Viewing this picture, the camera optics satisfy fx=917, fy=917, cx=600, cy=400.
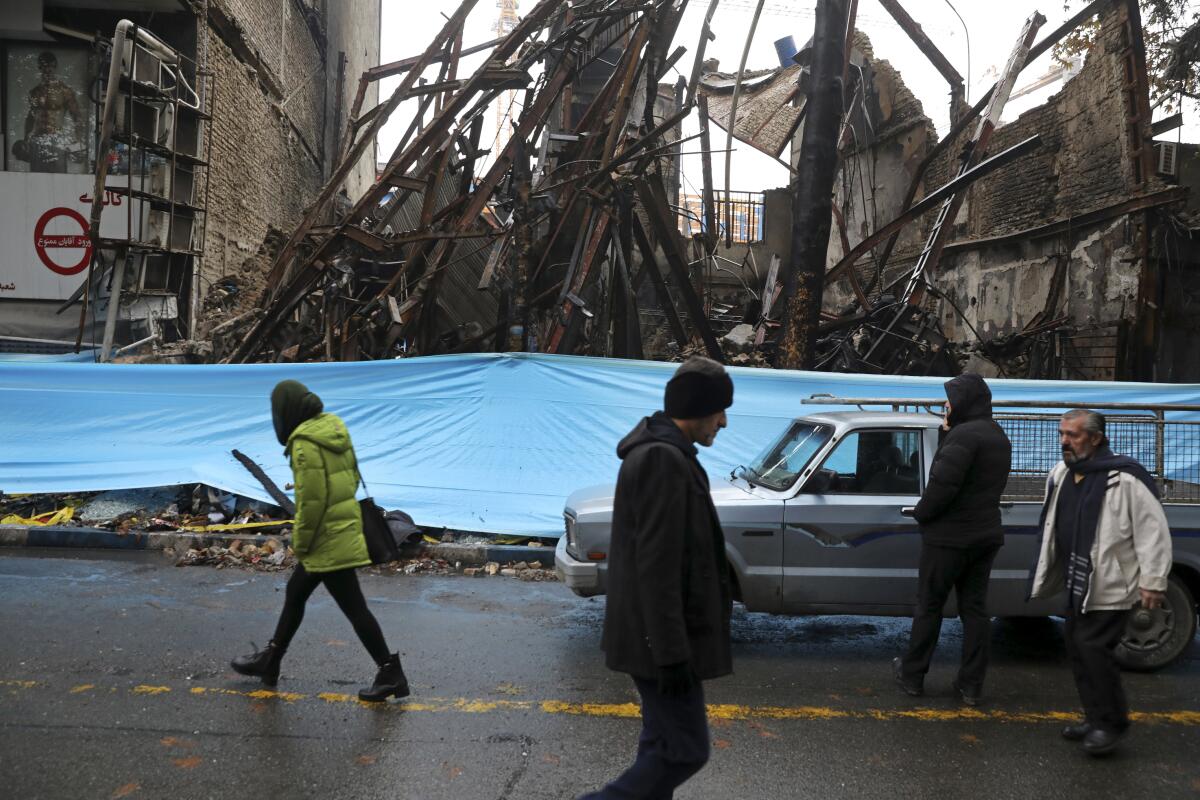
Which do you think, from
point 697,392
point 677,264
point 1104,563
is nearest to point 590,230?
point 677,264

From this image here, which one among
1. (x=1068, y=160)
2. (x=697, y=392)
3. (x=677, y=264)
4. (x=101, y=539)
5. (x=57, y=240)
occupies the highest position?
(x=1068, y=160)

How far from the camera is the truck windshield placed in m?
5.82

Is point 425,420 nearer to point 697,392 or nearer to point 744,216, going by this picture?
point 697,392

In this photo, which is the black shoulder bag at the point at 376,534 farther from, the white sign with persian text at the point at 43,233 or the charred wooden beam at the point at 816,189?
the white sign with persian text at the point at 43,233

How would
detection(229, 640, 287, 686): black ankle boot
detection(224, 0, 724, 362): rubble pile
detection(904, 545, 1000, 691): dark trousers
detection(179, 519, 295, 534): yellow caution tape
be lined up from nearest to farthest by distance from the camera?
detection(229, 640, 287, 686): black ankle boot, detection(904, 545, 1000, 691): dark trousers, detection(179, 519, 295, 534): yellow caution tape, detection(224, 0, 724, 362): rubble pile

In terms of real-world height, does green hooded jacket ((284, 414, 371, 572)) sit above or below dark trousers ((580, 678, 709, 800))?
above

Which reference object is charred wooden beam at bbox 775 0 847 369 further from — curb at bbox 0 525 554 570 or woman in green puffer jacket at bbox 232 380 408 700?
woman in green puffer jacket at bbox 232 380 408 700

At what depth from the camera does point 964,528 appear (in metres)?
4.79

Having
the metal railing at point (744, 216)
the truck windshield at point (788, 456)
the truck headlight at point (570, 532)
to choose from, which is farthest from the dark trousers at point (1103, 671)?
the metal railing at point (744, 216)

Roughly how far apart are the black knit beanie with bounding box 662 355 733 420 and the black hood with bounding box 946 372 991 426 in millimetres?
2489

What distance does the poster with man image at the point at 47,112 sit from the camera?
501 inches

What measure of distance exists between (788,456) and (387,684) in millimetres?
2935

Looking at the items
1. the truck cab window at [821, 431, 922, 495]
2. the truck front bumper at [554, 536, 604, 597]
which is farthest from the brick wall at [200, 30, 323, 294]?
the truck cab window at [821, 431, 922, 495]

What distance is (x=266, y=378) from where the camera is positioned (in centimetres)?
877
